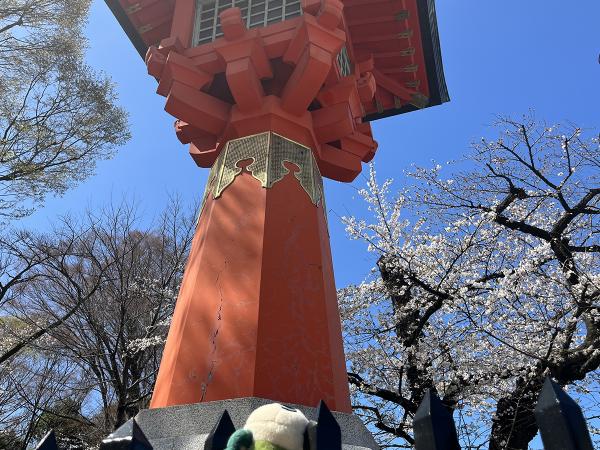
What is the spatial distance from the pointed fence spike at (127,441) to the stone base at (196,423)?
6.46 feet

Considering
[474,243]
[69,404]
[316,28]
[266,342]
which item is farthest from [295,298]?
[69,404]

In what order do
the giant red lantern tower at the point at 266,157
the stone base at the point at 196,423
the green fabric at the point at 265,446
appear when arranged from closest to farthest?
the green fabric at the point at 265,446 < the stone base at the point at 196,423 < the giant red lantern tower at the point at 266,157

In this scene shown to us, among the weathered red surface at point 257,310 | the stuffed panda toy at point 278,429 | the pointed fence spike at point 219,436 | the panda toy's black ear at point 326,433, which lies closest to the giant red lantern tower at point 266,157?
the weathered red surface at point 257,310

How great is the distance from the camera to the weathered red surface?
4.28m

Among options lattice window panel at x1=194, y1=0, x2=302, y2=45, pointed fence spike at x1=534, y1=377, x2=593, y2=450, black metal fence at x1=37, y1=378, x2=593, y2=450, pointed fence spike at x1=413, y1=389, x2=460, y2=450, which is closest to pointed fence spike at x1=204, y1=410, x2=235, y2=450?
black metal fence at x1=37, y1=378, x2=593, y2=450

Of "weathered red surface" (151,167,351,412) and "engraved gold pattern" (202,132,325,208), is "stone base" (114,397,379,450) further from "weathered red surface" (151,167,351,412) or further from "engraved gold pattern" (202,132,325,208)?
"engraved gold pattern" (202,132,325,208)

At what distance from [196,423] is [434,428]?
2.57 m

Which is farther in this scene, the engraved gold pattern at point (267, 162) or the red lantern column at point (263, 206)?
the engraved gold pattern at point (267, 162)

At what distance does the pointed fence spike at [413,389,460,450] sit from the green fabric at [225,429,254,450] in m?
0.66

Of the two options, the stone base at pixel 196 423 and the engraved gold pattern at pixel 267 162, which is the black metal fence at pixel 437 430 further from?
the engraved gold pattern at pixel 267 162

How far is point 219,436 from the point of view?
192 centimetres

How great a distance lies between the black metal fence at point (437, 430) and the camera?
1503 mm

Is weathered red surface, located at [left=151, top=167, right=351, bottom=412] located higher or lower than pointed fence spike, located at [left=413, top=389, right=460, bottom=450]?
higher

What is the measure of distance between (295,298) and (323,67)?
2.72 meters
